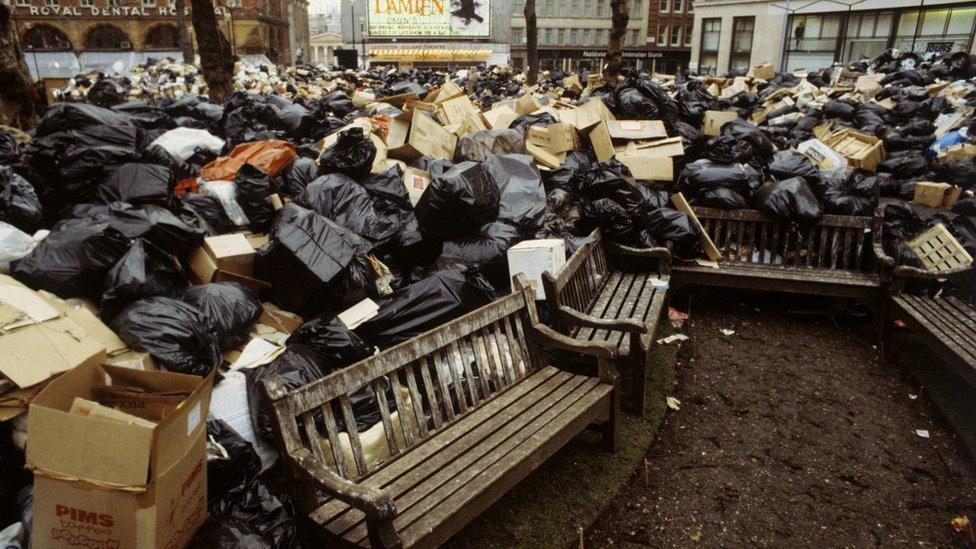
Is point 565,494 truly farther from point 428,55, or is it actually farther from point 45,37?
point 45,37

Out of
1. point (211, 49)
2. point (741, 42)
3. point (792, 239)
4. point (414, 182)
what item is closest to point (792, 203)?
point (792, 239)

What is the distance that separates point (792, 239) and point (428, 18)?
45523 millimetres

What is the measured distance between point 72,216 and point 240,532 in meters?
2.58

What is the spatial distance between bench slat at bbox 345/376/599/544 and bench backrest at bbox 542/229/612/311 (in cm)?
57

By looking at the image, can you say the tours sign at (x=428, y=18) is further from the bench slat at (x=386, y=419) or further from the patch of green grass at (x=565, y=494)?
the bench slat at (x=386, y=419)

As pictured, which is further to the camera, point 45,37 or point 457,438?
point 45,37

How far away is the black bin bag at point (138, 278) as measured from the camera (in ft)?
9.68

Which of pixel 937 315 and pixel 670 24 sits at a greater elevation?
pixel 670 24

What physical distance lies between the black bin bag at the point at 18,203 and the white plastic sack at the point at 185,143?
134 centimetres

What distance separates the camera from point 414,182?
4.85 meters

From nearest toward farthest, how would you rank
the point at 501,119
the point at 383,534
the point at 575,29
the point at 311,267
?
1. the point at 383,534
2. the point at 311,267
3. the point at 501,119
4. the point at 575,29

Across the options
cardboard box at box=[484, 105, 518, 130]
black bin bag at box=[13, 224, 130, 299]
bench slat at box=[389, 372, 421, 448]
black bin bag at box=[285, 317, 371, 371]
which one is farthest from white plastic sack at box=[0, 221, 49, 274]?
cardboard box at box=[484, 105, 518, 130]

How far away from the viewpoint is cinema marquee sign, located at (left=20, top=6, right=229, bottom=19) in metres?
41.0

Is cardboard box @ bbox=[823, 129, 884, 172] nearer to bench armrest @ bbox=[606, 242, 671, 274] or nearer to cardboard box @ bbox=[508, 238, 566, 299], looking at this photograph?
bench armrest @ bbox=[606, 242, 671, 274]
